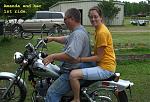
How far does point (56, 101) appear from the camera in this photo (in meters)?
6.09

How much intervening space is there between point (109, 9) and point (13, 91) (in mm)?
48318

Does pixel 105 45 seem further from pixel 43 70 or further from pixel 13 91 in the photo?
pixel 13 91

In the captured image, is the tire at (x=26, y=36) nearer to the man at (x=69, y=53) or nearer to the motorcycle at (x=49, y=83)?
the motorcycle at (x=49, y=83)

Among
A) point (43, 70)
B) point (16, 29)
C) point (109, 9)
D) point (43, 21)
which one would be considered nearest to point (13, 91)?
point (43, 70)

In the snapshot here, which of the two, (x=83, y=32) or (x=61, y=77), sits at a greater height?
(x=83, y=32)

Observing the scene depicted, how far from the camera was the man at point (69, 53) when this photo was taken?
5.89 meters

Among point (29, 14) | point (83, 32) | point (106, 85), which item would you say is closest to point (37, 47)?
point (83, 32)

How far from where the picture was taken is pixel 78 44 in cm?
591

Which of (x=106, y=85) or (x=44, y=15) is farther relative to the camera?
(x=44, y=15)

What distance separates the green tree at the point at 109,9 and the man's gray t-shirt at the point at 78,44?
48690 mm

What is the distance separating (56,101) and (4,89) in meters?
1.13

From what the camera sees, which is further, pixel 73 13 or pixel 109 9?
pixel 109 9

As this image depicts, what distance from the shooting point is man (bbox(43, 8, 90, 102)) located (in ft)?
19.3

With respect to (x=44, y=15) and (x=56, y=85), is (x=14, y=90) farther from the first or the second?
(x=44, y=15)
